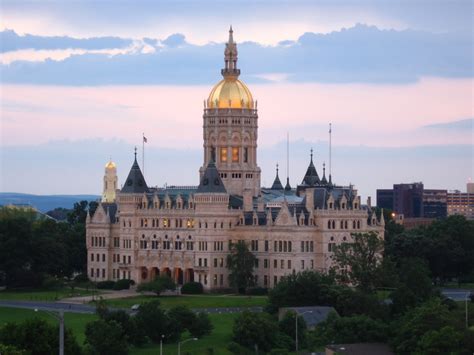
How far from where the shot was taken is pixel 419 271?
178m

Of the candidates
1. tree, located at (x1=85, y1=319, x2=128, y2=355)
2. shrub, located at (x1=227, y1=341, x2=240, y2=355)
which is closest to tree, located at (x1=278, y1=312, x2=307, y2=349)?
shrub, located at (x1=227, y1=341, x2=240, y2=355)

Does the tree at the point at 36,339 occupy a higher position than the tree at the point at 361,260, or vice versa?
the tree at the point at 361,260

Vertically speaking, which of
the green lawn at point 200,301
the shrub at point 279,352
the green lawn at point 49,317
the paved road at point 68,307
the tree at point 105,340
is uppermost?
the green lawn at point 200,301

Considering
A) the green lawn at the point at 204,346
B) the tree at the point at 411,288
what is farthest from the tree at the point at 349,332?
the tree at the point at 411,288

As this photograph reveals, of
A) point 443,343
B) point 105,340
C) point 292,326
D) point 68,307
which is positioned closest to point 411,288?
point 292,326

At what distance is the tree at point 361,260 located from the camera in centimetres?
18450

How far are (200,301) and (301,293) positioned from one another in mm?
18944

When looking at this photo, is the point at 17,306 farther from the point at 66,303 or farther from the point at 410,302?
the point at 410,302

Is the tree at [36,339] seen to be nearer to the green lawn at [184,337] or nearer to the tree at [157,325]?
the green lawn at [184,337]

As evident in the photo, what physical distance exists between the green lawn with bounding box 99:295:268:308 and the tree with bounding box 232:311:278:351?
26974 mm

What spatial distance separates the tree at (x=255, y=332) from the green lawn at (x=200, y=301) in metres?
27.0

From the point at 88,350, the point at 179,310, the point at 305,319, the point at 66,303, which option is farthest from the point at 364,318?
the point at 66,303

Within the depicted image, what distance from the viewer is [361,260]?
614ft

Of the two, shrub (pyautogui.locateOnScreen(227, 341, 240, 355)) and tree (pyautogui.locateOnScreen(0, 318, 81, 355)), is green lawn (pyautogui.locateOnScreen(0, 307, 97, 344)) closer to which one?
shrub (pyautogui.locateOnScreen(227, 341, 240, 355))
